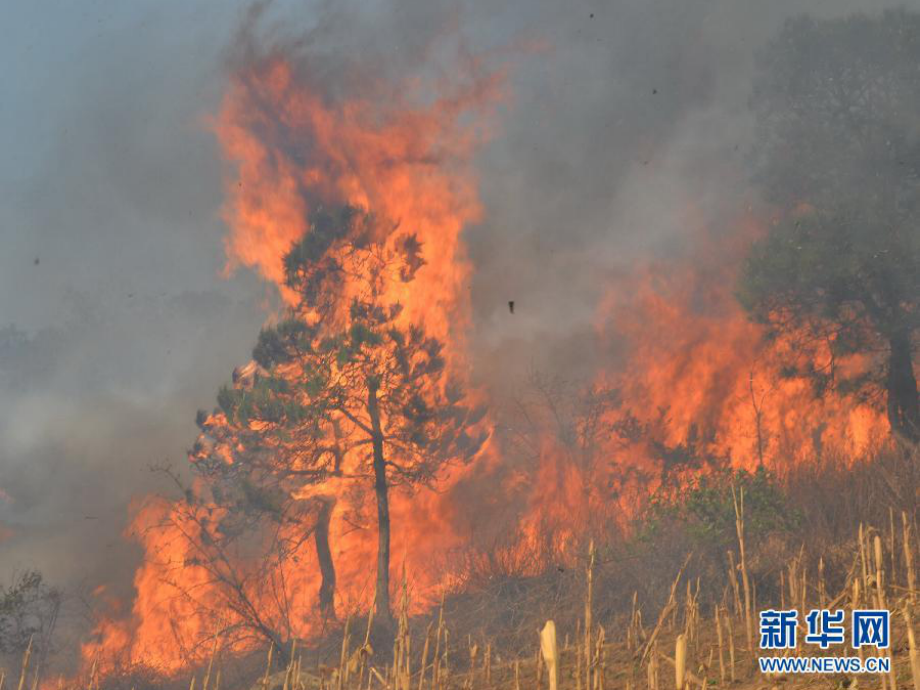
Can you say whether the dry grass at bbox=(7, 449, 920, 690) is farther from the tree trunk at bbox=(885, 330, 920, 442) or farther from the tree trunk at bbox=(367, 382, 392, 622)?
the tree trunk at bbox=(885, 330, 920, 442)

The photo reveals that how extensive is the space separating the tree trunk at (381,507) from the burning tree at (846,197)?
12618mm

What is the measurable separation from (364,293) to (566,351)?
44.5 feet

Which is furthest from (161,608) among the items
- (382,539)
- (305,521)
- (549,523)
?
(549,523)

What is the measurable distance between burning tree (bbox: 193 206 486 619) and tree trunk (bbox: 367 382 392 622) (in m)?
0.04

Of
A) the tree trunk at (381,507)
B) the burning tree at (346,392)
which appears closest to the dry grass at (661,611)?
the tree trunk at (381,507)

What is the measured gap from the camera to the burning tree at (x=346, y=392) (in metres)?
24.3

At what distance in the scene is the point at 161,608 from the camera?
31078 millimetres

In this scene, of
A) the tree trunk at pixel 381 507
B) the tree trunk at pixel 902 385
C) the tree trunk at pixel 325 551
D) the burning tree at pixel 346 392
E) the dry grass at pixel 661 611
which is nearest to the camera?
the dry grass at pixel 661 611

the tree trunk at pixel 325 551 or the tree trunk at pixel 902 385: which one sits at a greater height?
the tree trunk at pixel 902 385

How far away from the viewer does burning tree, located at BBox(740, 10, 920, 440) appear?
73.0 feet

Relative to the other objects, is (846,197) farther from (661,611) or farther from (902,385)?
(661,611)

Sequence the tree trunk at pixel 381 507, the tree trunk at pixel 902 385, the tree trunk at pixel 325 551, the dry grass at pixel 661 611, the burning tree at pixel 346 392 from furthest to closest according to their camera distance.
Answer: the tree trunk at pixel 325 551 < the burning tree at pixel 346 392 < the tree trunk at pixel 381 507 < the tree trunk at pixel 902 385 < the dry grass at pixel 661 611

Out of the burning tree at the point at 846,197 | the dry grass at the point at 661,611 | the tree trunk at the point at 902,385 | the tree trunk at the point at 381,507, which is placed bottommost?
the dry grass at the point at 661,611

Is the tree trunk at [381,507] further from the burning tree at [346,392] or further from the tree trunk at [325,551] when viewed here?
the tree trunk at [325,551]
